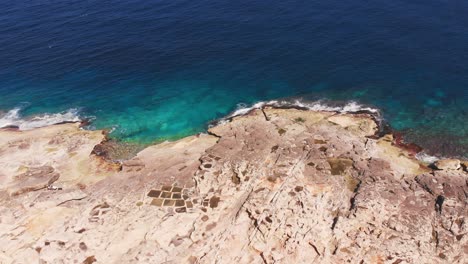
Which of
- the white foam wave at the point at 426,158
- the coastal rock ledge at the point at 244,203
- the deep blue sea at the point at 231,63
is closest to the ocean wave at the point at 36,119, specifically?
the deep blue sea at the point at 231,63

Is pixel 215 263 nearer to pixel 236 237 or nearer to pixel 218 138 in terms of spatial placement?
pixel 236 237

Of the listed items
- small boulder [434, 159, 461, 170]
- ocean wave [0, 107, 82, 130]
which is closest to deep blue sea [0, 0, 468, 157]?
ocean wave [0, 107, 82, 130]

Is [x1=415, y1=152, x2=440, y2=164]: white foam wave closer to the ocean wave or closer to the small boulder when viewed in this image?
the small boulder

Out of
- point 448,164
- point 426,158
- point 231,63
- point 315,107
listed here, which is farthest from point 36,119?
point 448,164

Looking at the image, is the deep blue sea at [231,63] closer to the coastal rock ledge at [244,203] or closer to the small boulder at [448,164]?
the small boulder at [448,164]

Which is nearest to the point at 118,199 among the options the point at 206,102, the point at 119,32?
the point at 206,102
